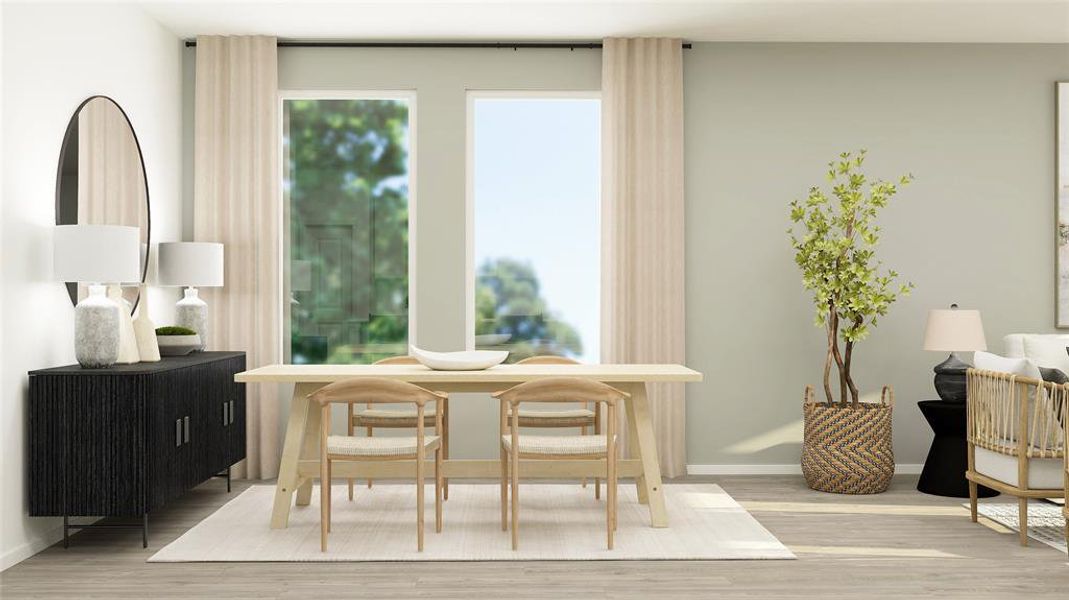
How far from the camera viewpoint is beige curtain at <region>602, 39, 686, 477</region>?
6.07m

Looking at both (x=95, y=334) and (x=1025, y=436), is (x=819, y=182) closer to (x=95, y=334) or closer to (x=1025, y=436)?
(x=1025, y=436)

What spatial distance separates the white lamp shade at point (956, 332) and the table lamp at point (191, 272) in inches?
175

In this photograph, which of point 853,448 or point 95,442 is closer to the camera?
point 95,442

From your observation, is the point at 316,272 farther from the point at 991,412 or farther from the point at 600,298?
the point at 991,412

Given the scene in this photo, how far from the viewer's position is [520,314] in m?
6.29

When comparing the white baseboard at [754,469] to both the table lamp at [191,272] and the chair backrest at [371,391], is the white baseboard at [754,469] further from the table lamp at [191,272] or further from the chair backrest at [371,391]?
the table lamp at [191,272]

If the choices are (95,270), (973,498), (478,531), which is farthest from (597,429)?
(95,270)

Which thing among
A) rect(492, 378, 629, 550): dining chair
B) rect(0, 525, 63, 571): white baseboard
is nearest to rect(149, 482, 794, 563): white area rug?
rect(492, 378, 629, 550): dining chair

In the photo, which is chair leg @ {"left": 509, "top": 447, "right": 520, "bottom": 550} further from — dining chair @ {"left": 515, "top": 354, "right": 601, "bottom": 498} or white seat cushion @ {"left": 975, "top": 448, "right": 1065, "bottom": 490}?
white seat cushion @ {"left": 975, "top": 448, "right": 1065, "bottom": 490}

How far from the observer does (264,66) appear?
19.7ft

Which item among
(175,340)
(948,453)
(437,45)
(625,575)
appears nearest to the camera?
(625,575)

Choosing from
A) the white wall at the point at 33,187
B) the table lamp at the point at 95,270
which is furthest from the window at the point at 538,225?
the table lamp at the point at 95,270

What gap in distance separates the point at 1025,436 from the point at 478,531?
262 cm

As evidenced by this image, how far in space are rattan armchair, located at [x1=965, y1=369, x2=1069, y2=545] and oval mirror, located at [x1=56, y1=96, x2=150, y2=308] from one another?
4.23 meters
